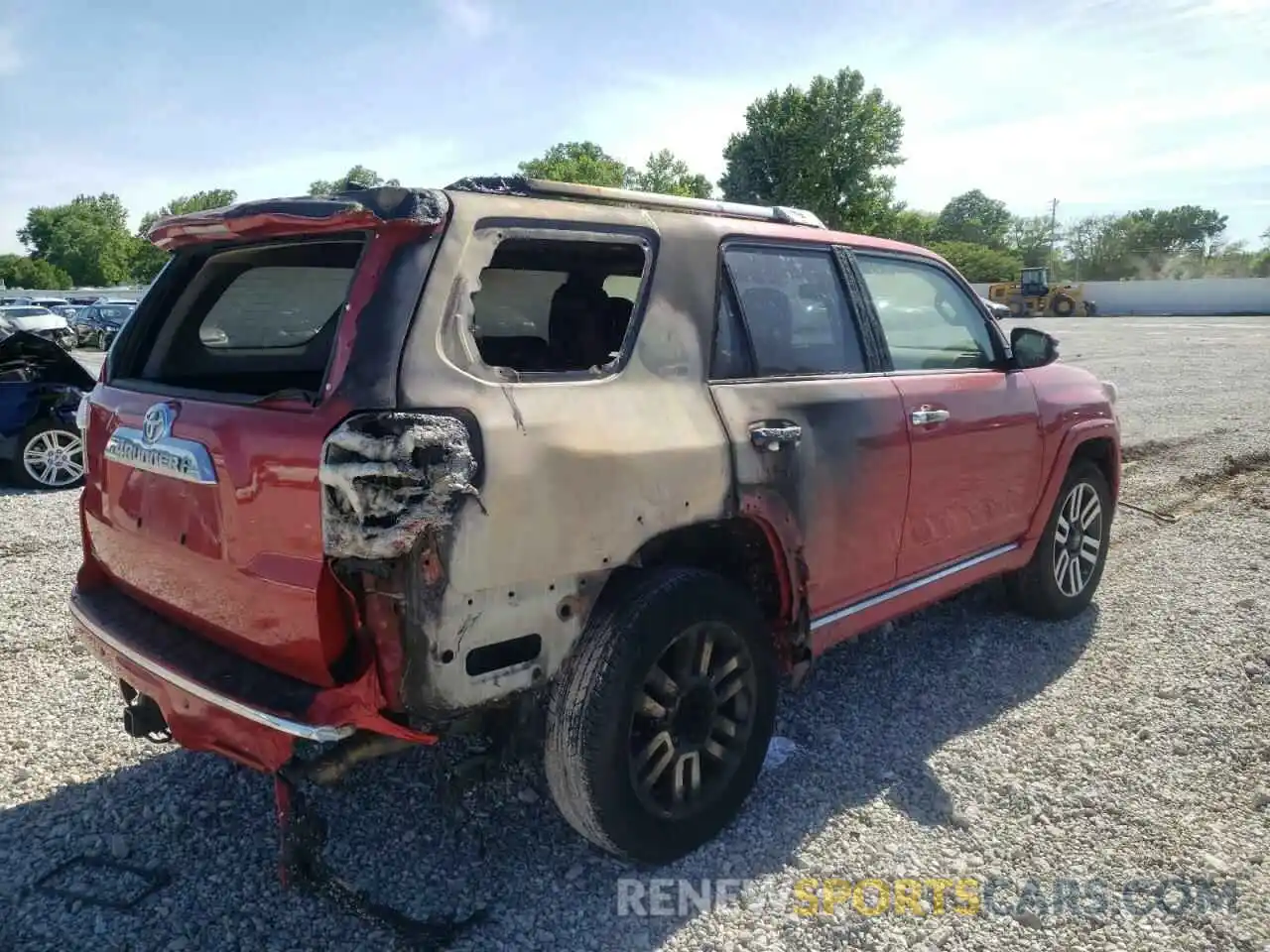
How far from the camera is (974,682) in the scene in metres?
3.98

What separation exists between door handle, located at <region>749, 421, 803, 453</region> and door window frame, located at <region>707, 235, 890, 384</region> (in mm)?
165

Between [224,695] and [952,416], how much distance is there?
107 inches

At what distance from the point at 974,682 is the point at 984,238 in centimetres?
10025

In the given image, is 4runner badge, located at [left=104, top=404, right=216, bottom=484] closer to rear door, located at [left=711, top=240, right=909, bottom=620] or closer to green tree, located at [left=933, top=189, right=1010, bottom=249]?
rear door, located at [left=711, top=240, right=909, bottom=620]

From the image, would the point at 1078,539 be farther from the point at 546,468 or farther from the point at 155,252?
the point at 155,252

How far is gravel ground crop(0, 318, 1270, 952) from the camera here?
98.7 inches

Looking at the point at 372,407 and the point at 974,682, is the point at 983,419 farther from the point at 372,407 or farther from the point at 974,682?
the point at 372,407

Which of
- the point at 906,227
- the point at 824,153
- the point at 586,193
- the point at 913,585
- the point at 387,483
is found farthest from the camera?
the point at 906,227

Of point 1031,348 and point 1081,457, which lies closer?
point 1031,348

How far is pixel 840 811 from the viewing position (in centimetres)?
303

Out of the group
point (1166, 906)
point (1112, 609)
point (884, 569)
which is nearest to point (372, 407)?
point (884, 569)

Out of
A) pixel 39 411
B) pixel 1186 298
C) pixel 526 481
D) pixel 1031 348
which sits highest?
pixel 1186 298

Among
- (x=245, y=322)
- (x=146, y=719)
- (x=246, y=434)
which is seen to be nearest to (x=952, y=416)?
(x=246, y=434)

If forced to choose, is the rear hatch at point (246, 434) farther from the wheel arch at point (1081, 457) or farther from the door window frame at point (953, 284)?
the wheel arch at point (1081, 457)
